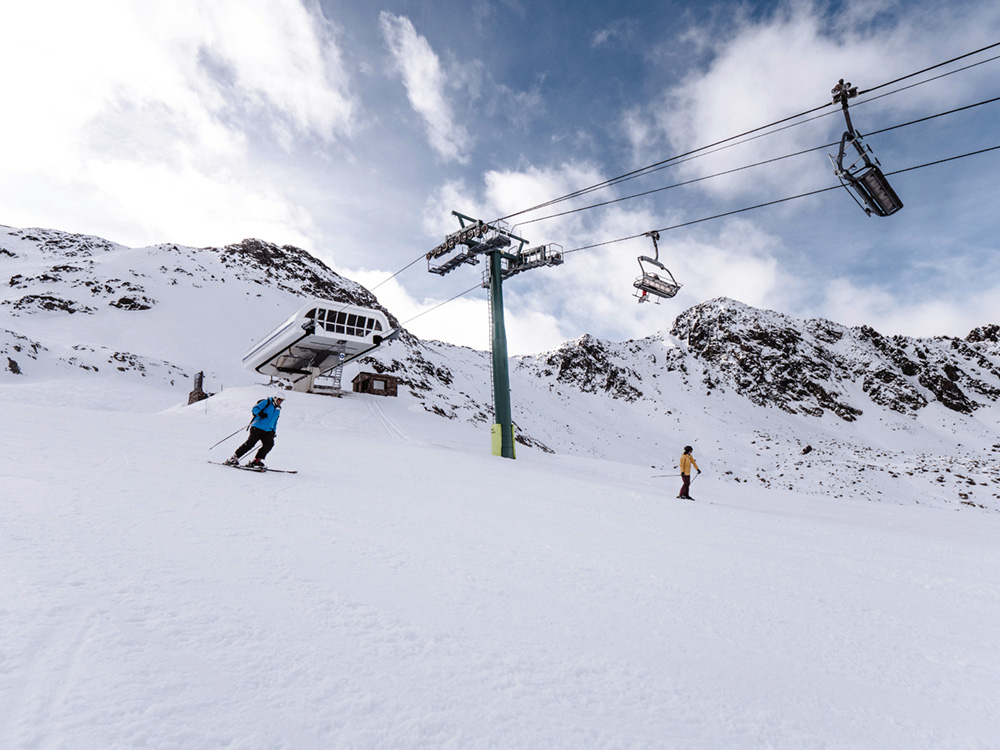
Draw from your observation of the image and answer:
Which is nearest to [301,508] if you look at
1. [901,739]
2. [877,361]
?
[901,739]

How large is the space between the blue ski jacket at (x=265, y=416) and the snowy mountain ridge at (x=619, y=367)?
27.0 meters

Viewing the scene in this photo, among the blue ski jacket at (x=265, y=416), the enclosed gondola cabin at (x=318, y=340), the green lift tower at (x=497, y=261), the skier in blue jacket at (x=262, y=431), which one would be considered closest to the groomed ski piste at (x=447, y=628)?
the skier in blue jacket at (x=262, y=431)

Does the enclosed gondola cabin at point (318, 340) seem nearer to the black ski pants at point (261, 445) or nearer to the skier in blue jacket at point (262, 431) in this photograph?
the skier in blue jacket at point (262, 431)

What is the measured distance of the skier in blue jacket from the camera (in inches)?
354

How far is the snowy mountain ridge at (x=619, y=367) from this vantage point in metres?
35.8

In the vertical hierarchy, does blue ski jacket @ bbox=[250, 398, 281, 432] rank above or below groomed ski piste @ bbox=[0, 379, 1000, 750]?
above

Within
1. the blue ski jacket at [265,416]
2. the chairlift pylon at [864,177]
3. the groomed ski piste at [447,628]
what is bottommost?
the groomed ski piste at [447,628]

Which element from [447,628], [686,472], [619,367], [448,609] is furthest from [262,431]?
[619,367]

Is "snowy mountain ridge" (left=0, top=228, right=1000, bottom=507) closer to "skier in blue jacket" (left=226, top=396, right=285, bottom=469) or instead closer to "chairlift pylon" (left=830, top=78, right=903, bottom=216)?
"chairlift pylon" (left=830, top=78, right=903, bottom=216)

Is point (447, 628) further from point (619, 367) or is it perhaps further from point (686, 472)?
point (619, 367)

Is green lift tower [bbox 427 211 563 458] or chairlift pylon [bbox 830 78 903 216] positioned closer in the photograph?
chairlift pylon [bbox 830 78 903 216]

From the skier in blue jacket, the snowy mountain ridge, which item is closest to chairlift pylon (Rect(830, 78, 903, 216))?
the skier in blue jacket

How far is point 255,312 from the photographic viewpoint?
54.6 m

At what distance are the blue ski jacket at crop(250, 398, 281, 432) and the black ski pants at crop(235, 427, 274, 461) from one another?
8 centimetres
